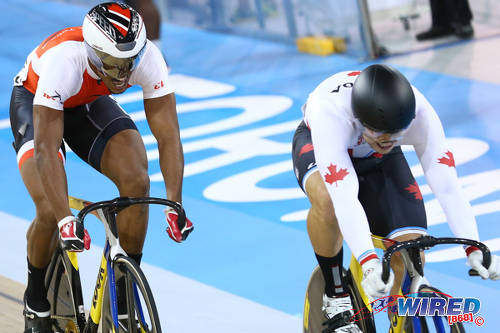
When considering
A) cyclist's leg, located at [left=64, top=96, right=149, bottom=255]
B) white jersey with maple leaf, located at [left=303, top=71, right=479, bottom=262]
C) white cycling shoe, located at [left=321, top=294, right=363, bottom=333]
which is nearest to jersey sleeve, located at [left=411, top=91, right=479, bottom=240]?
white jersey with maple leaf, located at [left=303, top=71, right=479, bottom=262]

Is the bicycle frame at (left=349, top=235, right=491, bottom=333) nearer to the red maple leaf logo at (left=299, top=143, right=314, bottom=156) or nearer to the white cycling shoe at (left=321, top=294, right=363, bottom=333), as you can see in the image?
the white cycling shoe at (left=321, top=294, right=363, bottom=333)

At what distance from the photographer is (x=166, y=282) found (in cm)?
469

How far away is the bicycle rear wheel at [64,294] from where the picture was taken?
3.65 meters

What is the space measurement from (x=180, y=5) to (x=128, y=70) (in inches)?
332

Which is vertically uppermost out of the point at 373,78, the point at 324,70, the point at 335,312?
the point at 373,78

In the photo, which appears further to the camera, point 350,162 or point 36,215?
point 36,215

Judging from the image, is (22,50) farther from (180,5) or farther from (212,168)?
(212,168)

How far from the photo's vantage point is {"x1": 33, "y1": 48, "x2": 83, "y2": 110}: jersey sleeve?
3365 millimetres

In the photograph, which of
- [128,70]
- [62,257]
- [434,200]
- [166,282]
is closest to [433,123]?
[128,70]

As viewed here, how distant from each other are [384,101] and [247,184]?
3344 millimetres

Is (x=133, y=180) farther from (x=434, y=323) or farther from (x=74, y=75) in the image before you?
(x=434, y=323)

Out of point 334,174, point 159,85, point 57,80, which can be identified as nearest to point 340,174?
point 334,174

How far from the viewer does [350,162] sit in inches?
117

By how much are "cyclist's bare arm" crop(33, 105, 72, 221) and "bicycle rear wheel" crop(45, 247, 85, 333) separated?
18.2 inches
